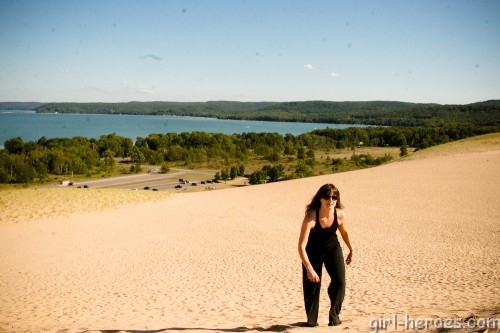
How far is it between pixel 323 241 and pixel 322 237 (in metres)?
0.07

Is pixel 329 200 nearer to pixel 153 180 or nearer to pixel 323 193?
pixel 323 193

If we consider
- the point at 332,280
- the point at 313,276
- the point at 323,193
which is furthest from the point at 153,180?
the point at 323,193

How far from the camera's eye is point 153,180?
267ft

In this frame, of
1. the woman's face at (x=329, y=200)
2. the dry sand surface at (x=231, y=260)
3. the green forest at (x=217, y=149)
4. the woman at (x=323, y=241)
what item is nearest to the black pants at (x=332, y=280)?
the woman at (x=323, y=241)

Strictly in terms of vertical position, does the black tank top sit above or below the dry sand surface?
above

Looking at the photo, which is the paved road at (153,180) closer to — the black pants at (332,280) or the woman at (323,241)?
the black pants at (332,280)

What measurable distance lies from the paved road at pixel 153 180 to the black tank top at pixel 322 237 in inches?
2536

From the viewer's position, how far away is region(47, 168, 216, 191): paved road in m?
71.9

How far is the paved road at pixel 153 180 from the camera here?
7194 centimetres

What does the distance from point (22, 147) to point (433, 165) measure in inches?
4511

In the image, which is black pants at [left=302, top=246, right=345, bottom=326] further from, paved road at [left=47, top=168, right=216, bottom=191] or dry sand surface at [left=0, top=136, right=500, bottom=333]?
paved road at [left=47, top=168, right=216, bottom=191]

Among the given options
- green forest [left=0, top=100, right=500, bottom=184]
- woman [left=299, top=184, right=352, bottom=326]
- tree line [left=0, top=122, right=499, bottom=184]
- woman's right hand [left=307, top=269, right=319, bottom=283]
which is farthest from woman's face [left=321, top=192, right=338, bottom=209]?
tree line [left=0, top=122, right=499, bottom=184]

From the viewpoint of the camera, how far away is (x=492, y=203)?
23375 millimetres

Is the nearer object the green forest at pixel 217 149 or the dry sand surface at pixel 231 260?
the dry sand surface at pixel 231 260
